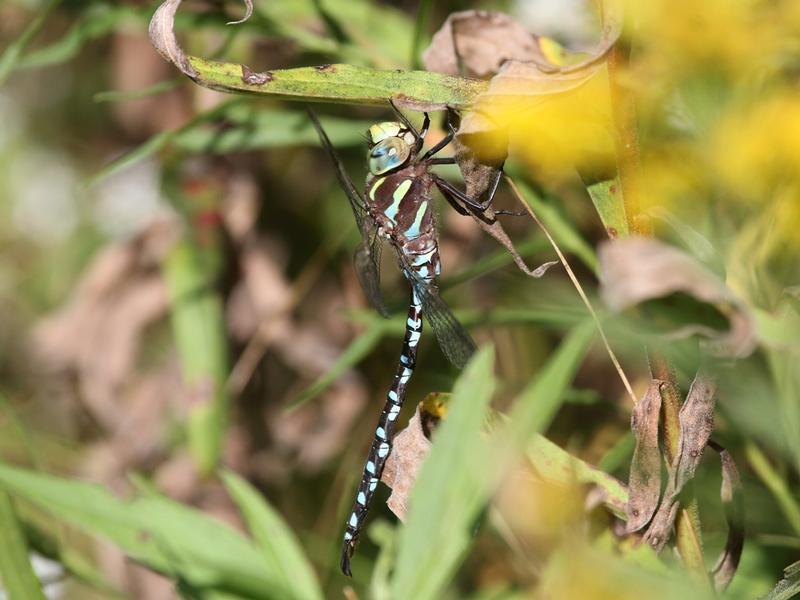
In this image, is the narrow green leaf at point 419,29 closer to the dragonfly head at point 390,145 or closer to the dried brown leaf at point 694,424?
the dragonfly head at point 390,145

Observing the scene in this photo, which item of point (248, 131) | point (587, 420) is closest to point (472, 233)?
point (587, 420)

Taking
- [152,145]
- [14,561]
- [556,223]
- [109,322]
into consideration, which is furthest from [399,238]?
[109,322]

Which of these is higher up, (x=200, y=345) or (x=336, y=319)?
(x=200, y=345)

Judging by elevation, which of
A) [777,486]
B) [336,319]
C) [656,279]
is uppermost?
[656,279]

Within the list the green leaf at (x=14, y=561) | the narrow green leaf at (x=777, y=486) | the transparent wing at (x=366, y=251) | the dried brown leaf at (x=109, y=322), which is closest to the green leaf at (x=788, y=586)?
the narrow green leaf at (x=777, y=486)

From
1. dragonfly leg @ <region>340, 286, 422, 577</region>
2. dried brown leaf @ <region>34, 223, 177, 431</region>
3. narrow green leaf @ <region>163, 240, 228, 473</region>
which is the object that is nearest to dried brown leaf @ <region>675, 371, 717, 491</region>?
dragonfly leg @ <region>340, 286, 422, 577</region>

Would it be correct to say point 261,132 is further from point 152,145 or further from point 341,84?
point 341,84

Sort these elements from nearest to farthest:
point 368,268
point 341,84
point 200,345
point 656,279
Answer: point 656,279
point 341,84
point 368,268
point 200,345

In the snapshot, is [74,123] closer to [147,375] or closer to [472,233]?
[147,375]
